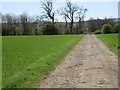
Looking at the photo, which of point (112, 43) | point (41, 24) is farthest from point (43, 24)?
point (112, 43)

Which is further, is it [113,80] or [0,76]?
[0,76]

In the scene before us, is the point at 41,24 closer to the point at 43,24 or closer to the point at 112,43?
the point at 43,24

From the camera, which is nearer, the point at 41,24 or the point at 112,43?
the point at 112,43

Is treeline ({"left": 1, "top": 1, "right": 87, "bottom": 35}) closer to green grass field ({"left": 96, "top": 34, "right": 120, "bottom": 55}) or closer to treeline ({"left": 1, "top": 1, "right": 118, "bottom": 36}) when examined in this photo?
treeline ({"left": 1, "top": 1, "right": 118, "bottom": 36})

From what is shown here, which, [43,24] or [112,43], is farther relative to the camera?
[43,24]

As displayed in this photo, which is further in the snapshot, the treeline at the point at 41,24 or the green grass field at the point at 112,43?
the treeline at the point at 41,24

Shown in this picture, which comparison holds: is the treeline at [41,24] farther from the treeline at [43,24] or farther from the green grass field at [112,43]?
the green grass field at [112,43]

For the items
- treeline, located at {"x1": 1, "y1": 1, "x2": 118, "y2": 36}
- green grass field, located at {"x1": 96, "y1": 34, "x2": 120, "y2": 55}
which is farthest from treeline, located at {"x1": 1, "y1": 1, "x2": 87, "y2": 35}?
green grass field, located at {"x1": 96, "y1": 34, "x2": 120, "y2": 55}

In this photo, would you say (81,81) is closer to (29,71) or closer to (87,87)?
(87,87)

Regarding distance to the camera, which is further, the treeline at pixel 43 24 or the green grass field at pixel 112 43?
the treeline at pixel 43 24

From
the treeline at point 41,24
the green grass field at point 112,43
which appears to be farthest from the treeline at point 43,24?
the green grass field at point 112,43

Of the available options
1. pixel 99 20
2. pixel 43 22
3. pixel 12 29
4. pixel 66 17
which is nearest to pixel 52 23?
pixel 43 22

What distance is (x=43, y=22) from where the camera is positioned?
74.0m

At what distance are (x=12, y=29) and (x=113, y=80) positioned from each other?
64.9 metres
